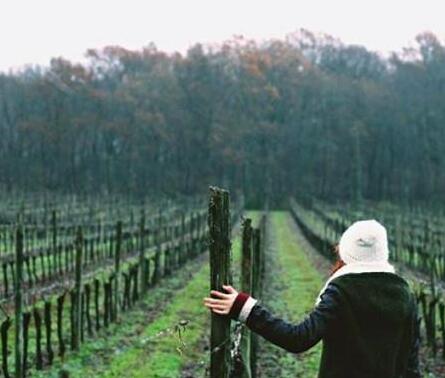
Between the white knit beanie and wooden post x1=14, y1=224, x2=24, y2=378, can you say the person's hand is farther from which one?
wooden post x1=14, y1=224, x2=24, y2=378

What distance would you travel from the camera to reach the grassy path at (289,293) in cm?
1047

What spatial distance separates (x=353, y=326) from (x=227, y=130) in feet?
206

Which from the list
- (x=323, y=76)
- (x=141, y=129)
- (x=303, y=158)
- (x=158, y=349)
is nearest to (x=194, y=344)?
(x=158, y=349)

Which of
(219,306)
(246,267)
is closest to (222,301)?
(219,306)

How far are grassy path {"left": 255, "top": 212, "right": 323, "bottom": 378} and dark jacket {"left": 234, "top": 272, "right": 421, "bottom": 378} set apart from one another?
21.0 ft

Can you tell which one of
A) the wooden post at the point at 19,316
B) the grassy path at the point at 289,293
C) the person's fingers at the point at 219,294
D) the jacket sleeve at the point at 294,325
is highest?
the person's fingers at the point at 219,294

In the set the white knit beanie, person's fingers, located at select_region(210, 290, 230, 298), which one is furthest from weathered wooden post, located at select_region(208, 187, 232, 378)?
the white knit beanie

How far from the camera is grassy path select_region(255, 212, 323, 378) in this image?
1047cm

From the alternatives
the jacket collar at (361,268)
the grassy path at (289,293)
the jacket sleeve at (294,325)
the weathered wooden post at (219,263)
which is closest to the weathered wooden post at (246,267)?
the weathered wooden post at (219,263)

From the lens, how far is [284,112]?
73.1 m

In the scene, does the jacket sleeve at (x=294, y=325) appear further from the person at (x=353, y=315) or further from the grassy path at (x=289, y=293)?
the grassy path at (x=289, y=293)

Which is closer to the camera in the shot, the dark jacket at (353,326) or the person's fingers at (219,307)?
the dark jacket at (353,326)

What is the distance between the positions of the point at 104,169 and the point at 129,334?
57.8 meters

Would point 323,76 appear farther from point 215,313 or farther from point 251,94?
point 215,313
